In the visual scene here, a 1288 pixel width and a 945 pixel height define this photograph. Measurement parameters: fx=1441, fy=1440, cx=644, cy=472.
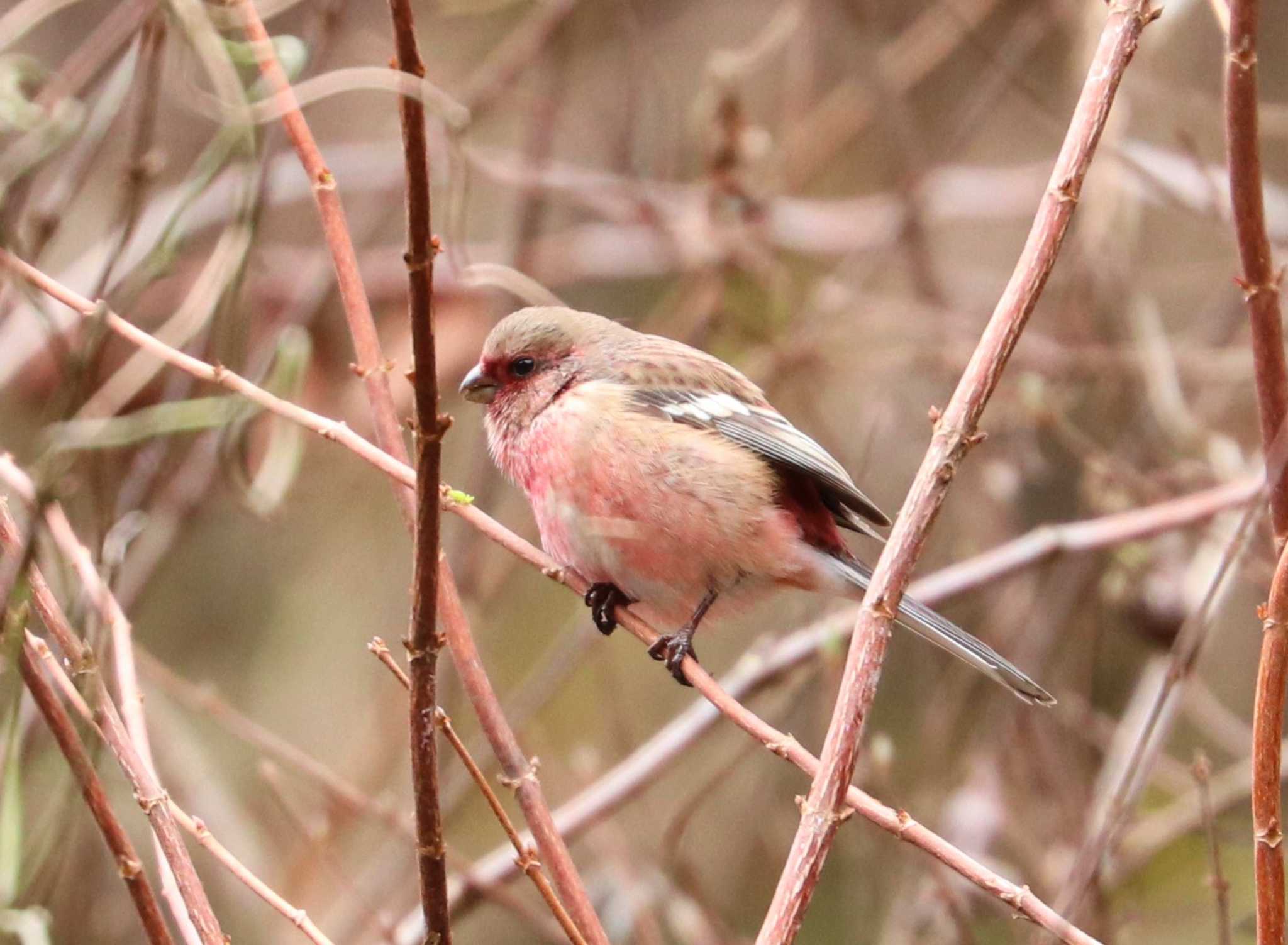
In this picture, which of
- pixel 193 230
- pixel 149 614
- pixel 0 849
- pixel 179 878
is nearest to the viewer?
pixel 0 849

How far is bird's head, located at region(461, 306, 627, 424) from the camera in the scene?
3924mm

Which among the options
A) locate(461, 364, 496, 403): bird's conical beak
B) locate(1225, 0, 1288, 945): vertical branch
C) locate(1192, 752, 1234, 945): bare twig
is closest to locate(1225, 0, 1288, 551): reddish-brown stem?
locate(1225, 0, 1288, 945): vertical branch

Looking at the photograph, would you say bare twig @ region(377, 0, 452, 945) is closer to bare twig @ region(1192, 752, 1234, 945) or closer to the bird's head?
bare twig @ region(1192, 752, 1234, 945)

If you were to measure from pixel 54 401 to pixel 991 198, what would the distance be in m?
5.15

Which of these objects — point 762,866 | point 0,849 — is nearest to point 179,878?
point 0,849

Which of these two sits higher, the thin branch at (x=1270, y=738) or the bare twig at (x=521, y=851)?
the thin branch at (x=1270, y=738)

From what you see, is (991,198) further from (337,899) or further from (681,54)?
(337,899)

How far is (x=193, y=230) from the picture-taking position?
530 cm

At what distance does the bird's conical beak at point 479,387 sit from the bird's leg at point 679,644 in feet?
2.69

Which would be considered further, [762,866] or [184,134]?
[184,134]

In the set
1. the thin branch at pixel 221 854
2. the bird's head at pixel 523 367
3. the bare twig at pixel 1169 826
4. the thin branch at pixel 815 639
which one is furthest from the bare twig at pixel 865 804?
the bare twig at pixel 1169 826

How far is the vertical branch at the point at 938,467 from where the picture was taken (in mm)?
2131

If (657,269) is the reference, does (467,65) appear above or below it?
above

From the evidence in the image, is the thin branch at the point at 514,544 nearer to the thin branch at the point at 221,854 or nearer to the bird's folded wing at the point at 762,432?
the thin branch at the point at 221,854
